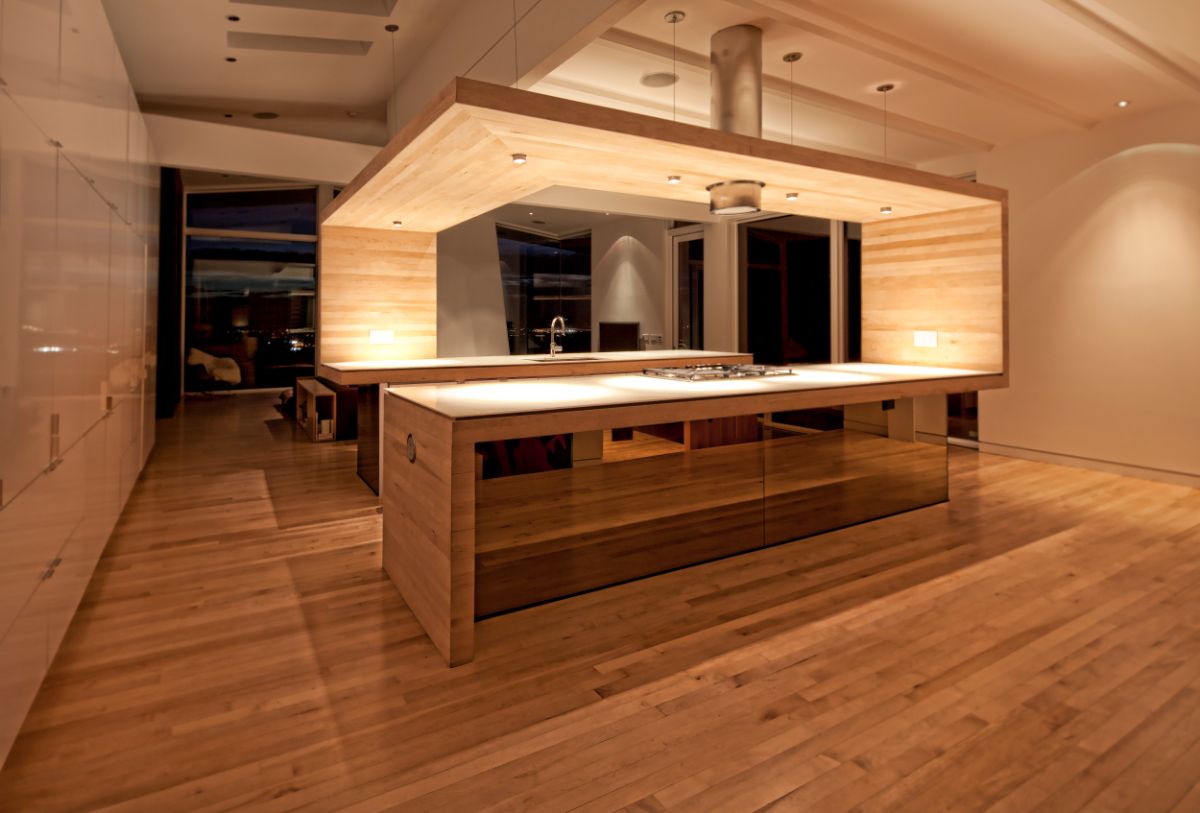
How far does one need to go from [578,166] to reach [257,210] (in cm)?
915

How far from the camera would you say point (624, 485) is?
9.27 ft

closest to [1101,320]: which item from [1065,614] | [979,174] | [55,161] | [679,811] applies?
[979,174]

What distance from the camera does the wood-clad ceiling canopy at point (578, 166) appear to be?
2.38m

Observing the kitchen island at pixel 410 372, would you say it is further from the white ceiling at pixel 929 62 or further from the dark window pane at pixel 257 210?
the dark window pane at pixel 257 210

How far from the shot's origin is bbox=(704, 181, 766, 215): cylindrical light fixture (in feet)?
11.0

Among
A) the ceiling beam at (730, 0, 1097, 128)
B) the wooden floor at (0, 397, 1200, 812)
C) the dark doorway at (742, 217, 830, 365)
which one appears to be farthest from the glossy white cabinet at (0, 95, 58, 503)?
the dark doorway at (742, 217, 830, 365)

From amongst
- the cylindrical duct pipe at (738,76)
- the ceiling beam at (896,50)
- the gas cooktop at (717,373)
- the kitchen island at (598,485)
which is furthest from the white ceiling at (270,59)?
the kitchen island at (598,485)

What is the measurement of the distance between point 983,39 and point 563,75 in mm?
2326

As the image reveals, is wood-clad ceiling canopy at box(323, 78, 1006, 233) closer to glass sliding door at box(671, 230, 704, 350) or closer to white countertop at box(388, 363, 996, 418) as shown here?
white countertop at box(388, 363, 996, 418)

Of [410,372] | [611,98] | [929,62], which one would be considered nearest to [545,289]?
[611,98]

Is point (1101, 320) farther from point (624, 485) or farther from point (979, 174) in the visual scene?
point (624, 485)

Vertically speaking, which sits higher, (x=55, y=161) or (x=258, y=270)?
(x=258, y=270)

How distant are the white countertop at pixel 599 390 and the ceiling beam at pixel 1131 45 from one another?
178 cm

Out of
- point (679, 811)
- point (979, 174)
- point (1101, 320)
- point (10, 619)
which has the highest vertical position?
point (979, 174)
